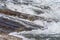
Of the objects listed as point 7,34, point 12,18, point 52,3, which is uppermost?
point 52,3

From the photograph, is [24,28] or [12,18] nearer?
[24,28]

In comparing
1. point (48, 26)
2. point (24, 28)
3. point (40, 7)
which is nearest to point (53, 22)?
point (48, 26)

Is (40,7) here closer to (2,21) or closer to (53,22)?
(53,22)

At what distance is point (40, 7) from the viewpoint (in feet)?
18.4

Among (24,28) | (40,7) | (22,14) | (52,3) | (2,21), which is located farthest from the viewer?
(52,3)

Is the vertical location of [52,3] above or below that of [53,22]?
above

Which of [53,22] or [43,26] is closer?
[43,26]

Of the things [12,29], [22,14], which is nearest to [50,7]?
[22,14]

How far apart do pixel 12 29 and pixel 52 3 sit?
265 centimetres

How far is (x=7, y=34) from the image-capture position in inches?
148

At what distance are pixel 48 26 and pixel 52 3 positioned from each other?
2111mm

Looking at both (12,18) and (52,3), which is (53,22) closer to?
(12,18)

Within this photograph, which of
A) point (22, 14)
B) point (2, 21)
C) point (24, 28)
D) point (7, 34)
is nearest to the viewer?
point (7, 34)

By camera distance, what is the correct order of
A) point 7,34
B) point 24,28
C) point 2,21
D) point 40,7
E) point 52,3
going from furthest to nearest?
1. point 52,3
2. point 40,7
3. point 2,21
4. point 24,28
5. point 7,34
